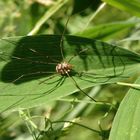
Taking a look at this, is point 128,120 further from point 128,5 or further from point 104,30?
point 104,30

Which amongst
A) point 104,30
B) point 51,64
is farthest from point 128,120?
point 104,30

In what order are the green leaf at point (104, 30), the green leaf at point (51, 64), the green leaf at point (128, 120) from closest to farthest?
1. the green leaf at point (128, 120)
2. the green leaf at point (51, 64)
3. the green leaf at point (104, 30)

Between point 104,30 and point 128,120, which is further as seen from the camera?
point 104,30

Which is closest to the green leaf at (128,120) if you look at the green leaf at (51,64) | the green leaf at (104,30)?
the green leaf at (51,64)

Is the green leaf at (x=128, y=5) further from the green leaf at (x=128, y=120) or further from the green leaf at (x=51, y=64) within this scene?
the green leaf at (x=128, y=120)

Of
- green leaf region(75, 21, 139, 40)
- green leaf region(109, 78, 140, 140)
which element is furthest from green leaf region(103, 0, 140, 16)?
green leaf region(75, 21, 139, 40)

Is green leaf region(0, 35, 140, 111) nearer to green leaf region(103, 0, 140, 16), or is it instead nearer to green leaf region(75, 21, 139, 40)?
green leaf region(103, 0, 140, 16)
